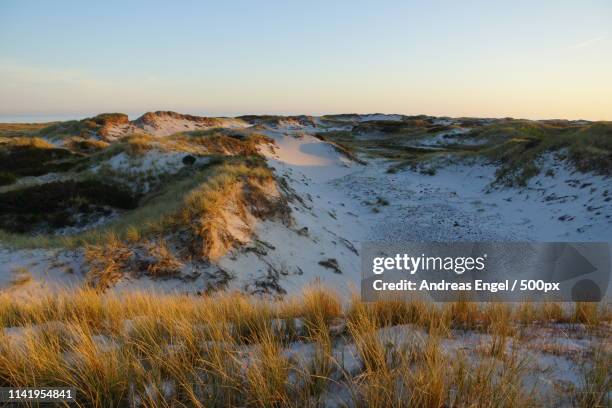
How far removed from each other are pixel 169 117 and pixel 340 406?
53994 millimetres

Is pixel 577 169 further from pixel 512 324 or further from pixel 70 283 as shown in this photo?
pixel 70 283

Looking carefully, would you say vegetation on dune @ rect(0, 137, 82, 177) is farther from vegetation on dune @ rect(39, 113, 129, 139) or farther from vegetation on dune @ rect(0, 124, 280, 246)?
vegetation on dune @ rect(39, 113, 129, 139)

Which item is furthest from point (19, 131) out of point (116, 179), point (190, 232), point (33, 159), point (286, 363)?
point (286, 363)

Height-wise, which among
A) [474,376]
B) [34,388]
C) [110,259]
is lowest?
[110,259]

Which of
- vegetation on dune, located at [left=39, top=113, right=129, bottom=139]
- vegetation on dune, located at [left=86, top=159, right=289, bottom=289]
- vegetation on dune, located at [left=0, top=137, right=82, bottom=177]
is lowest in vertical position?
vegetation on dune, located at [left=86, top=159, right=289, bottom=289]

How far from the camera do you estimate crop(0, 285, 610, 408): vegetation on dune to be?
2.19 metres

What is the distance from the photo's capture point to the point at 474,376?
2209 mm

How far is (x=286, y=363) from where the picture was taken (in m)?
2.56

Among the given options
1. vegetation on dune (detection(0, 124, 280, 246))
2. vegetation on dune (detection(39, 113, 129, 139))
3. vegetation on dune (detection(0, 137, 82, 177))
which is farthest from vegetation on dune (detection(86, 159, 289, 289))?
vegetation on dune (detection(39, 113, 129, 139))

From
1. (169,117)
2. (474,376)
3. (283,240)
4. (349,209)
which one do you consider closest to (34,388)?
(474,376)

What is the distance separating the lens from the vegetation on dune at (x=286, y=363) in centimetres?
219

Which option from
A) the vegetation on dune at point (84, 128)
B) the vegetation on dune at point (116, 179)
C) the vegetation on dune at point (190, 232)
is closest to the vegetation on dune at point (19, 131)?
the vegetation on dune at point (84, 128)

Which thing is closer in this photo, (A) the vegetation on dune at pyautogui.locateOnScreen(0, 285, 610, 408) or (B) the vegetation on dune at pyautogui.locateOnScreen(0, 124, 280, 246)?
(A) the vegetation on dune at pyautogui.locateOnScreen(0, 285, 610, 408)

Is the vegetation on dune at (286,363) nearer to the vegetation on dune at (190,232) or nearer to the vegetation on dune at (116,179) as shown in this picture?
the vegetation on dune at (190,232)
